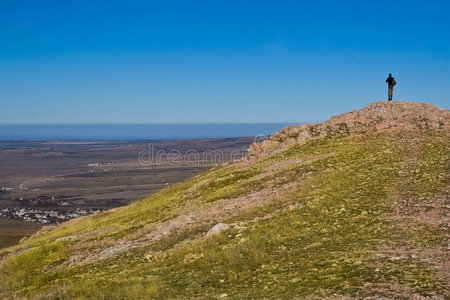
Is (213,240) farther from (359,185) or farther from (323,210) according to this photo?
(359,185)

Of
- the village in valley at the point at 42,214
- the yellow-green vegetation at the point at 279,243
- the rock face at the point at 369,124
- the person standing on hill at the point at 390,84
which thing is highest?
the person standing on hill at the point at 390,84

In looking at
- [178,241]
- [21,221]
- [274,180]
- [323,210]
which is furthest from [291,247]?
[21,221]

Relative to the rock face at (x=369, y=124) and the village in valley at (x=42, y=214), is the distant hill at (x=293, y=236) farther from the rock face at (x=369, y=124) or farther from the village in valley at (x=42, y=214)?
the village in valley at (x=42, y=214)

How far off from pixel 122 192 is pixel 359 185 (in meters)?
167

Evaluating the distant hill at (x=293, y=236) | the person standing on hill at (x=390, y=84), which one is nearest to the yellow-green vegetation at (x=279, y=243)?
the distant hill at (x=293, y=236)

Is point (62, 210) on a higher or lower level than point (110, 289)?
lower

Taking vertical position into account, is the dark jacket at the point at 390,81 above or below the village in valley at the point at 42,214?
above

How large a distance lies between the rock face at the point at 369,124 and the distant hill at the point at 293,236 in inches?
11.7

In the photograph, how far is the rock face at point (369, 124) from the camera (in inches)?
1349

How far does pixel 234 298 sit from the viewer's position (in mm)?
11539

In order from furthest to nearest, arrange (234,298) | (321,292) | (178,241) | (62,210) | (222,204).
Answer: (62,210), (222,204), (178,241), (234,298), (321,292)

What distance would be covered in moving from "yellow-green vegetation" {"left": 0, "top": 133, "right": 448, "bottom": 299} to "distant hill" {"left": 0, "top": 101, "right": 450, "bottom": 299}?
0.07 m

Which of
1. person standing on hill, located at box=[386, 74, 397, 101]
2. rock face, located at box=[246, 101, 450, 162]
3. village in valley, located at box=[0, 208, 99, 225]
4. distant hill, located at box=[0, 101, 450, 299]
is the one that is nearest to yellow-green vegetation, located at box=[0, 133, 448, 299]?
distant hill, located at box=[0, 101, 450, 299]

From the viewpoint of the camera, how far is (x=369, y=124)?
36.7m
